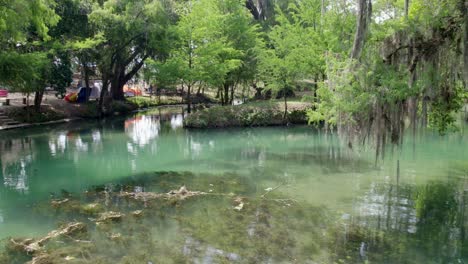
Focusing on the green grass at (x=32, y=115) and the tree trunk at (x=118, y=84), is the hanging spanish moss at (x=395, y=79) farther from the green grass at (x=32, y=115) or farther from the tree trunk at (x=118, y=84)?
the tree trunk at (x=118, y=84)

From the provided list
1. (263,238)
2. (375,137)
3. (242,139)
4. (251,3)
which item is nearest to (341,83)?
(375,137)

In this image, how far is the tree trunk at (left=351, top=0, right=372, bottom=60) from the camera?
33.9 ft

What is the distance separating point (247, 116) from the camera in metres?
29.7

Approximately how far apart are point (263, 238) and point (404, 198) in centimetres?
489

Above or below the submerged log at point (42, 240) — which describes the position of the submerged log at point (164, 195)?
above

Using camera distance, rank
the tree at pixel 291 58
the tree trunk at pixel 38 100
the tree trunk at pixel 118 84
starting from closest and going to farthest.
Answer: the tree at pixel 291 58, the tree trunk at pixel 38 100, the tree trunk at pixel 118 84

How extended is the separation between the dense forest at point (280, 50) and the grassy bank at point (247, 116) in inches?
72.8

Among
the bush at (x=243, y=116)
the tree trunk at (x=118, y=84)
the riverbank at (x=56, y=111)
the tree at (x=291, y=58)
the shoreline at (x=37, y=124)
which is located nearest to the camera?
the shoreline at (x=37, y=124)

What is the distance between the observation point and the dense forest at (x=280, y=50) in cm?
1001

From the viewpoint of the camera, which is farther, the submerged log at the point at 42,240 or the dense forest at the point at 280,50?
the dense forest at the point at 280,50

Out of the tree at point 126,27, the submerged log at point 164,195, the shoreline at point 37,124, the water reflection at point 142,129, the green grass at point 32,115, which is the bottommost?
the submerged log at point 164,195

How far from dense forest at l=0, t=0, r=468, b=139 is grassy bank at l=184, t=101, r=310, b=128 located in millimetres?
1848

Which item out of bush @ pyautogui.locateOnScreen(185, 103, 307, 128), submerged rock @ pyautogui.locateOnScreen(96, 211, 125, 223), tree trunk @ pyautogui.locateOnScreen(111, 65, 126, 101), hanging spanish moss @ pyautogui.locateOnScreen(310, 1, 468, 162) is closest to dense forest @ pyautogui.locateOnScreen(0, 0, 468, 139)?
hanging spanish moss @ pyautogui.locateOnScreen(310, 1, 468, 162)

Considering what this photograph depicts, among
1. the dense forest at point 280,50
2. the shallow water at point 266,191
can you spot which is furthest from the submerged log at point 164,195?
the dense forest at point 280,50
